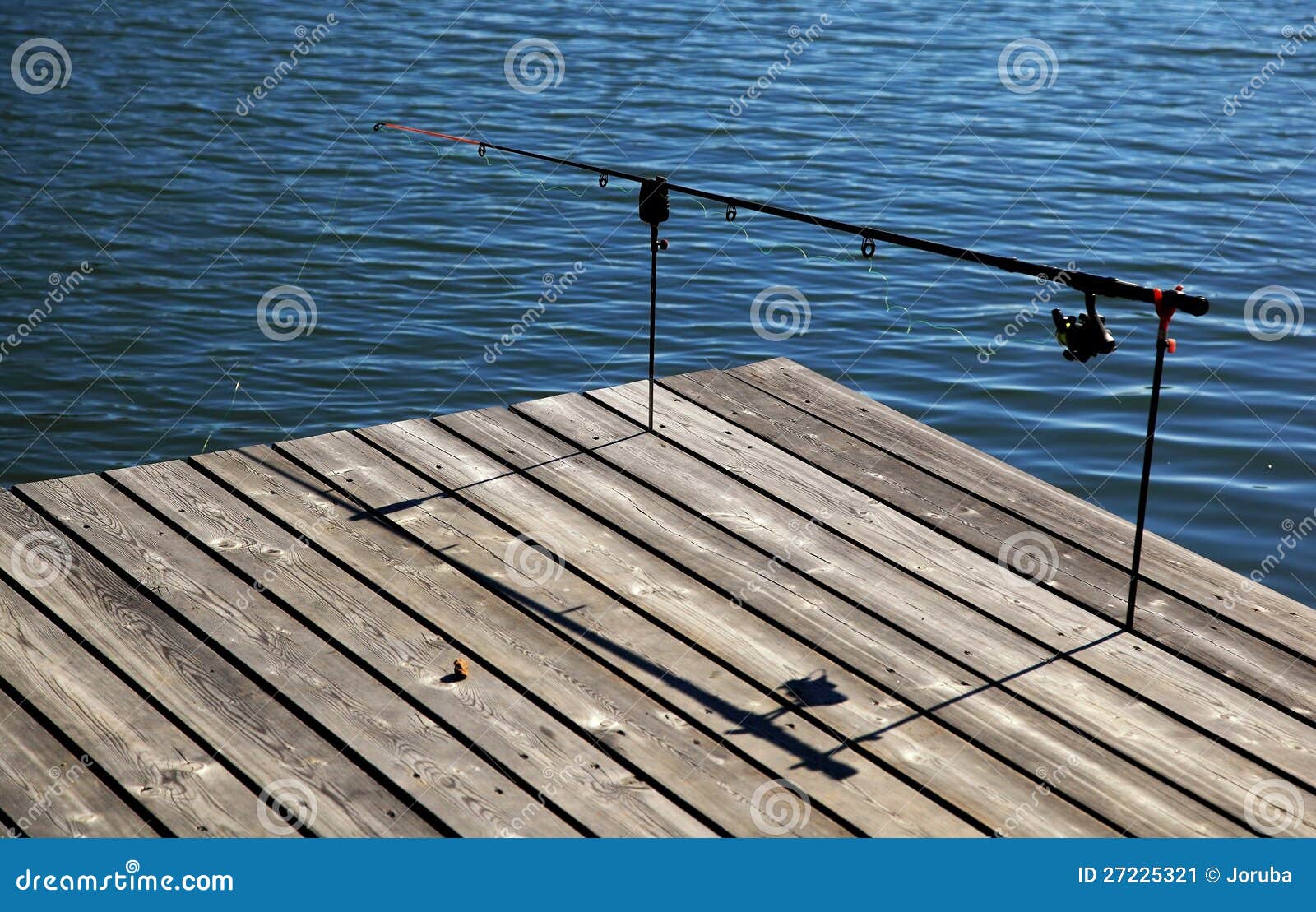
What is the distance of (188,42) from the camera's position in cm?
1203

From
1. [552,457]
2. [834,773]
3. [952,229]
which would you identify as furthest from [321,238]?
[834,773]

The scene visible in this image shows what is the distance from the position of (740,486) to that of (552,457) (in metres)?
0.59

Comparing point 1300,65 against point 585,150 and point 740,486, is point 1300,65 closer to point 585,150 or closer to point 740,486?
point 585,150
